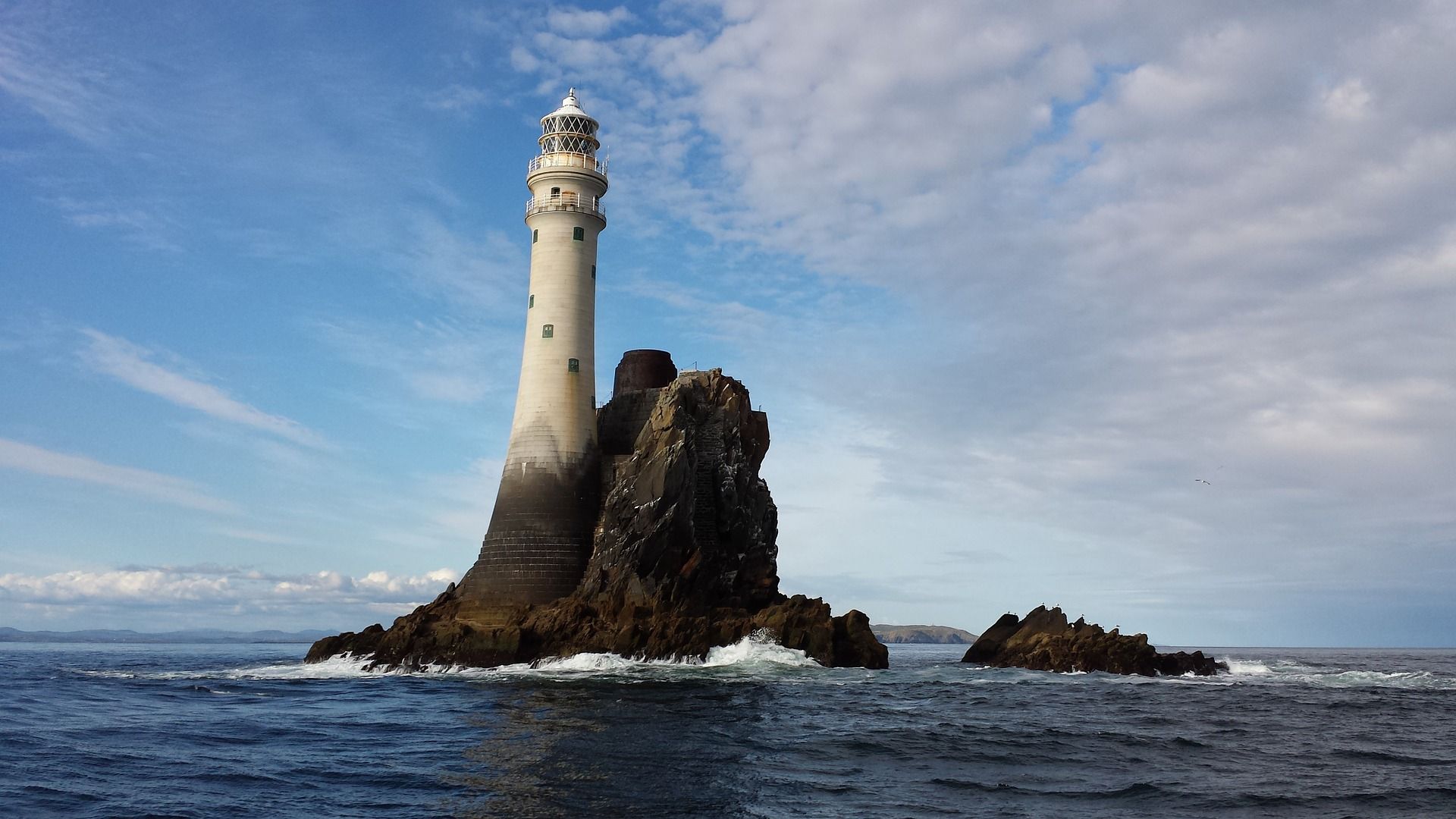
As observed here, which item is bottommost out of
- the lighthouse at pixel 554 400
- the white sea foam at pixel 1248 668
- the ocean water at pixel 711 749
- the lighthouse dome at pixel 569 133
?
the ocean water at pixel 711 749

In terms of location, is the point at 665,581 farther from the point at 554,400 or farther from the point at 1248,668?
the point at 1248,668

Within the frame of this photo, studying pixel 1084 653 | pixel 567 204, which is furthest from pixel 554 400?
pixel 1084 653

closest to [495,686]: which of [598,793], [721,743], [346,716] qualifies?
[346,716]

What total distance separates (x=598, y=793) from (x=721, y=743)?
6416mm

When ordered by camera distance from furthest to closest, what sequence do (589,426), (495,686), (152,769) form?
1. (589,426)
2. (495,686)
3. (152,769)

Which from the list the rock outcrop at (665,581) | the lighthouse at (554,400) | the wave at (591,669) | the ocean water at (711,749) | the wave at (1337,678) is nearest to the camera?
the ocean water at (711,749)

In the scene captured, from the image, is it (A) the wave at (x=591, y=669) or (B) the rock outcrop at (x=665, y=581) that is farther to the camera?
(B) the rock outcrop at (x=665, y=581)

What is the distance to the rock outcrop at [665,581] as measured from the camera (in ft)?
161

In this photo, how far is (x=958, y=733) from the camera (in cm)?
2709

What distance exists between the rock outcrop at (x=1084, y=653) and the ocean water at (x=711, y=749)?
36.0 ft

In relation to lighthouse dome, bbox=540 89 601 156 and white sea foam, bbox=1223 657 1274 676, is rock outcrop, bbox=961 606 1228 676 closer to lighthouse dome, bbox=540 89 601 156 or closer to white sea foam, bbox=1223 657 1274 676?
white sea foam, bbox=1223 657 1274 676

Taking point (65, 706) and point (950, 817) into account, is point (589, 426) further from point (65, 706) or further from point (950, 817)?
point (950, 817)

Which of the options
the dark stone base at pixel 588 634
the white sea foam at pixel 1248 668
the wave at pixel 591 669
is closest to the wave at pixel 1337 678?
the white sea foam at pixel 1248 668

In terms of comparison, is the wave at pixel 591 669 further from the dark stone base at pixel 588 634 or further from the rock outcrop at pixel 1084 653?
the rock outcrop at pixel 1084 653
